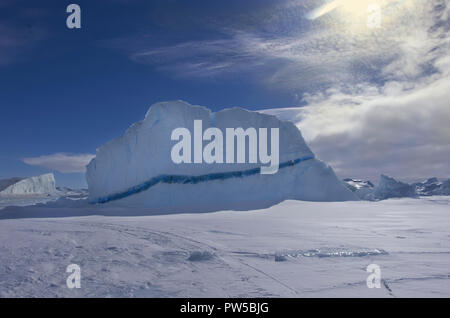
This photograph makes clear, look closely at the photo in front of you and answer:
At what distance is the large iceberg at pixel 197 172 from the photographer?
18.4 metres

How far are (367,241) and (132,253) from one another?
14.6 ft

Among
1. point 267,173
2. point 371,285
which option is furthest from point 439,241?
point 267,173

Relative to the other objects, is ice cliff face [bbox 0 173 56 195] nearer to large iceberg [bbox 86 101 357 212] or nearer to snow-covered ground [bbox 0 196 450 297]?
large iceberg [bbox 86 101 357 212]

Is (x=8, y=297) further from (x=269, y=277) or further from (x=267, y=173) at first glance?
(x=267, y=173)

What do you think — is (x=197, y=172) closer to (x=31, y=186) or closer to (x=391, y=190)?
(x=391, y=190)

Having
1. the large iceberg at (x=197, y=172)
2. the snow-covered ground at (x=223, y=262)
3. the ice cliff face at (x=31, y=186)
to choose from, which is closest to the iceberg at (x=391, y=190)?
the large iceberg at (x=197, y=172)

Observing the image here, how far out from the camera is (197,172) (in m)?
18.5

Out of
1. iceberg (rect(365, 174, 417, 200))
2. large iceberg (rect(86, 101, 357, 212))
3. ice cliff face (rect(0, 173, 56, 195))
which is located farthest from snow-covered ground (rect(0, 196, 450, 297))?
ice cliff face (rect(0, 173, 56, 195))

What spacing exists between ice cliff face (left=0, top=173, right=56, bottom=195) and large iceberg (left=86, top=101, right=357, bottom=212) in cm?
3528

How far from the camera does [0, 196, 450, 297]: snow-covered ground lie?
374cm

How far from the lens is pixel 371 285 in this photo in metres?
3.83

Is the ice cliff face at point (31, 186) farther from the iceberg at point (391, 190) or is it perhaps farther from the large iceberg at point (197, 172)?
the iceberg at point (391, 190)

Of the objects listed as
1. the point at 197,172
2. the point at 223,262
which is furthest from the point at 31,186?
the point at 223,262

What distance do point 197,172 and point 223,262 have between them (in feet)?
44.8
